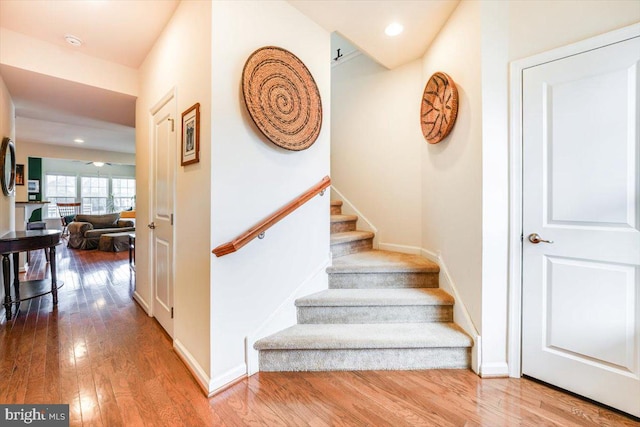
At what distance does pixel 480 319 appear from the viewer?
1.85 m

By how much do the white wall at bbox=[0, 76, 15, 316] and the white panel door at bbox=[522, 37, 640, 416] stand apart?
4536mm

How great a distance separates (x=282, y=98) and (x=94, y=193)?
1058 cm

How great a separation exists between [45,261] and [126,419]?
5307mm

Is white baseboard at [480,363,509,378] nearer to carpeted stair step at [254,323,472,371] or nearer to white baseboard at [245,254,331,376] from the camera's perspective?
carpeted stair step at [254,323,472,371]

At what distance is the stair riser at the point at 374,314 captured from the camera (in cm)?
215

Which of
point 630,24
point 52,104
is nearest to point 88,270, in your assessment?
point 52,104

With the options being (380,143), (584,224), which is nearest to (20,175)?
(380,143)

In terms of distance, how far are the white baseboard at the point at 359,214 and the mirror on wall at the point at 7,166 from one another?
3.59m

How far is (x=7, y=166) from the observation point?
3.13 metres

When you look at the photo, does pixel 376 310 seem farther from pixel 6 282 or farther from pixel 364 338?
pixel 6 282

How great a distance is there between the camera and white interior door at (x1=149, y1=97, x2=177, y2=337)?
2277mm

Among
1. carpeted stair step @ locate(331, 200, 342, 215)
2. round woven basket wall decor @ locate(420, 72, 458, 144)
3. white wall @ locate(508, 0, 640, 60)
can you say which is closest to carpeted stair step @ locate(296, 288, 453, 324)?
round woven basket wall decor @ locate(420, 72, 458, 144)

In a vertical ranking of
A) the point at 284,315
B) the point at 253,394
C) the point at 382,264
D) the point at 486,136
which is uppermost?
the point at 486,136

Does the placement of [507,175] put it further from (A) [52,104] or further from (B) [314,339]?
(A) [52,104]
